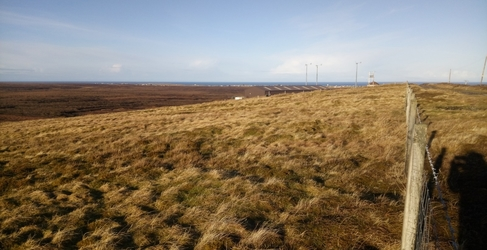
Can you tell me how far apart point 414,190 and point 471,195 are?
193 inches

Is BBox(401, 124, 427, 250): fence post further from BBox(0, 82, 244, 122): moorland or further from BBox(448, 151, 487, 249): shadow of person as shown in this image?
BBox(0, 82, 244, 122): moorland

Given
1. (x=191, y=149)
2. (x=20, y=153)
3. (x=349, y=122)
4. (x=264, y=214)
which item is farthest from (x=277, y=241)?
(x=20, y=153)

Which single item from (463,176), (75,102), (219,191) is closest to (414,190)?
(219,191)

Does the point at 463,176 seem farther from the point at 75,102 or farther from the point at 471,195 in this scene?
the point at 75,102

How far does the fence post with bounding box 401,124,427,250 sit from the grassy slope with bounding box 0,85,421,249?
1925 mm

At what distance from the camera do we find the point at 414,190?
2730mm

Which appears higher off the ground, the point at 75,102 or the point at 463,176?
the point at 463,176

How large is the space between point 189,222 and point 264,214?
1.66m

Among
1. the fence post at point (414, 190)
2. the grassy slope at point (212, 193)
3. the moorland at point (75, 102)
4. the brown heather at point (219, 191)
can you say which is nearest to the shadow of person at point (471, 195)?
the brown heather at point (219, 191)

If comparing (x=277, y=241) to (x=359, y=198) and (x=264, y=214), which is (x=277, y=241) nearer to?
(x=264, y=214)

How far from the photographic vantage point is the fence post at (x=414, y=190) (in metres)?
2.69

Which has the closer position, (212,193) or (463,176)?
(212,193)

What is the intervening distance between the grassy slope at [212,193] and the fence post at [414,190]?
1.93 m

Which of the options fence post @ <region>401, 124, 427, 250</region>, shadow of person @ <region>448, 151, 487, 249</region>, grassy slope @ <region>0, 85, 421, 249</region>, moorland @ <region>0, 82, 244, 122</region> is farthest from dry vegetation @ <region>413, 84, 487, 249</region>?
moorland @ <region>0, 82, 244, 122</region>
